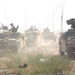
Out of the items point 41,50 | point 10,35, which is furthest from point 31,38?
point 10,35

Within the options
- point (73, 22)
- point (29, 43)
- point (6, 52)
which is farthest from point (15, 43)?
point (29, 43)

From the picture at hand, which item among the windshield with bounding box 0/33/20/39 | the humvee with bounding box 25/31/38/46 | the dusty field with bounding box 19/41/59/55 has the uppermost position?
the windshield with bounding box 0/33/20/39

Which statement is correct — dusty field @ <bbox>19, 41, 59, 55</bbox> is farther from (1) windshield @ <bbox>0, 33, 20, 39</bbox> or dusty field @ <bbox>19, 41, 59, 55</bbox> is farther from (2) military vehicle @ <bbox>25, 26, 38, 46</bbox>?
(2) military vehicle @ <bbox>25, 26, 38, 46</bbox>

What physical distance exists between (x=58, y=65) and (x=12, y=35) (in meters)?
11.0

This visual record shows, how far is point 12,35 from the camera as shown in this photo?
19938 mm

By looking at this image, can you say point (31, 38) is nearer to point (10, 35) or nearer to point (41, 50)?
point (41, 50)

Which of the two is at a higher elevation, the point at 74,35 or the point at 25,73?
the point at 74,35

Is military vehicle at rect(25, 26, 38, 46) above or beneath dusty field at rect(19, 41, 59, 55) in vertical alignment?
above

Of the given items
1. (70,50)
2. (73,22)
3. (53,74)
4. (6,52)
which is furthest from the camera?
(6,52)

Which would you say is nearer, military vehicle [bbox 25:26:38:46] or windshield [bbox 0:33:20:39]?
windshield [bbox 0:33:20:39]

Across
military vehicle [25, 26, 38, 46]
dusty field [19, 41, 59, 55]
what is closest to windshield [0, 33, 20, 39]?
dusty field [19, 41, 59, 55]

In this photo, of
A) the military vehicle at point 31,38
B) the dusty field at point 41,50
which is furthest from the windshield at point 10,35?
the military vehicle at point 31,38

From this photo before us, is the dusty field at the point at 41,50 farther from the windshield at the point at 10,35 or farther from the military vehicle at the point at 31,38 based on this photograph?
the military vehicle at the point at 31,38

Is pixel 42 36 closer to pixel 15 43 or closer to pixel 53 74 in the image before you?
pixel 15 43
